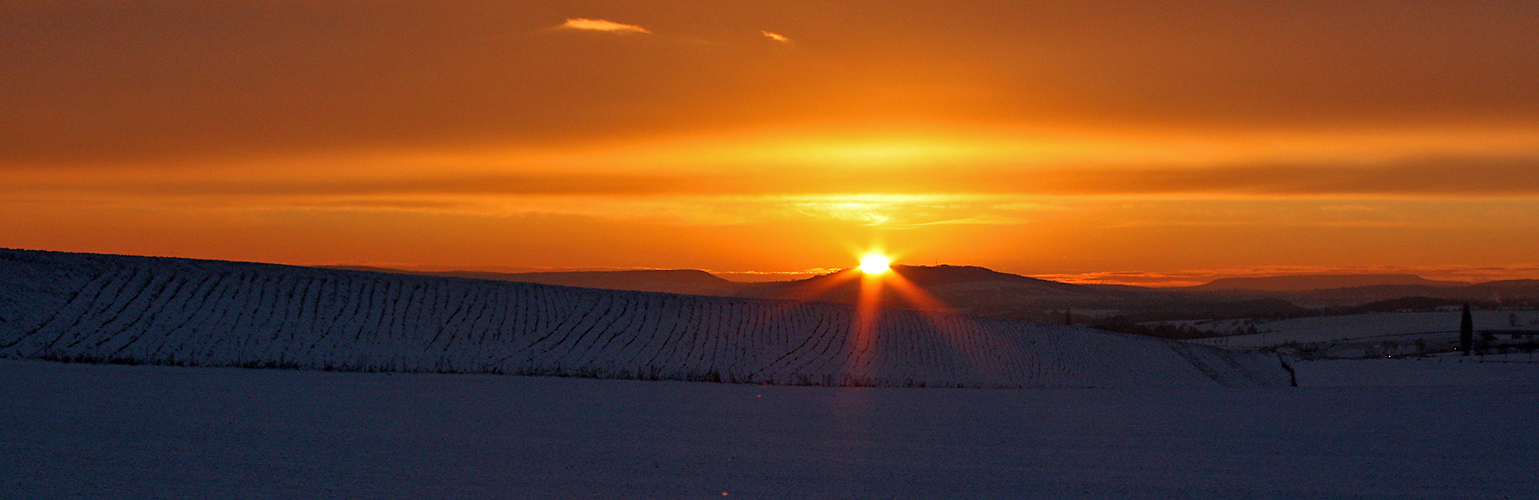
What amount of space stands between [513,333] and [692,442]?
15.5m

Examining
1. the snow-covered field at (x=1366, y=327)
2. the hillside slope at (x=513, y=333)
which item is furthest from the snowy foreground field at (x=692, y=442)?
the snow-covered field at (x=1366, y=327)

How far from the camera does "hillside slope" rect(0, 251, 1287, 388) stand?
20250 millimetres

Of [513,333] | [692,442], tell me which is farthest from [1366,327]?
[692,442]

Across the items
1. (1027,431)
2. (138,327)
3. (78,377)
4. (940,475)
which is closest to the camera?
(940,475)

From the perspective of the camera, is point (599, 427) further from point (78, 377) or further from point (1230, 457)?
point (78, 377)

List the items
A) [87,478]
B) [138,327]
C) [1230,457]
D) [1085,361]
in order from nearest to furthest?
[87,478] → [1230,457] → [138,327] → [1085,361]

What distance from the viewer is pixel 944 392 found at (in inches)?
659

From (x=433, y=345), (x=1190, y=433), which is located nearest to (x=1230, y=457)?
(x=1190, y=433)

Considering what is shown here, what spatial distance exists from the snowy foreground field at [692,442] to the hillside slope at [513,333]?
16.0ft

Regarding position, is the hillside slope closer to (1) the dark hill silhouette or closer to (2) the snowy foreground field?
(2) the snowy foreground field

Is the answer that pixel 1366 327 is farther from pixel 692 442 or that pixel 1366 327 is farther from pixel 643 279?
pixel 643 279

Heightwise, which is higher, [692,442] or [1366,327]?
[1366,327]

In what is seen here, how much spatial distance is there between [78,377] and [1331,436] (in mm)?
13859

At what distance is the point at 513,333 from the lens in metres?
24.7
